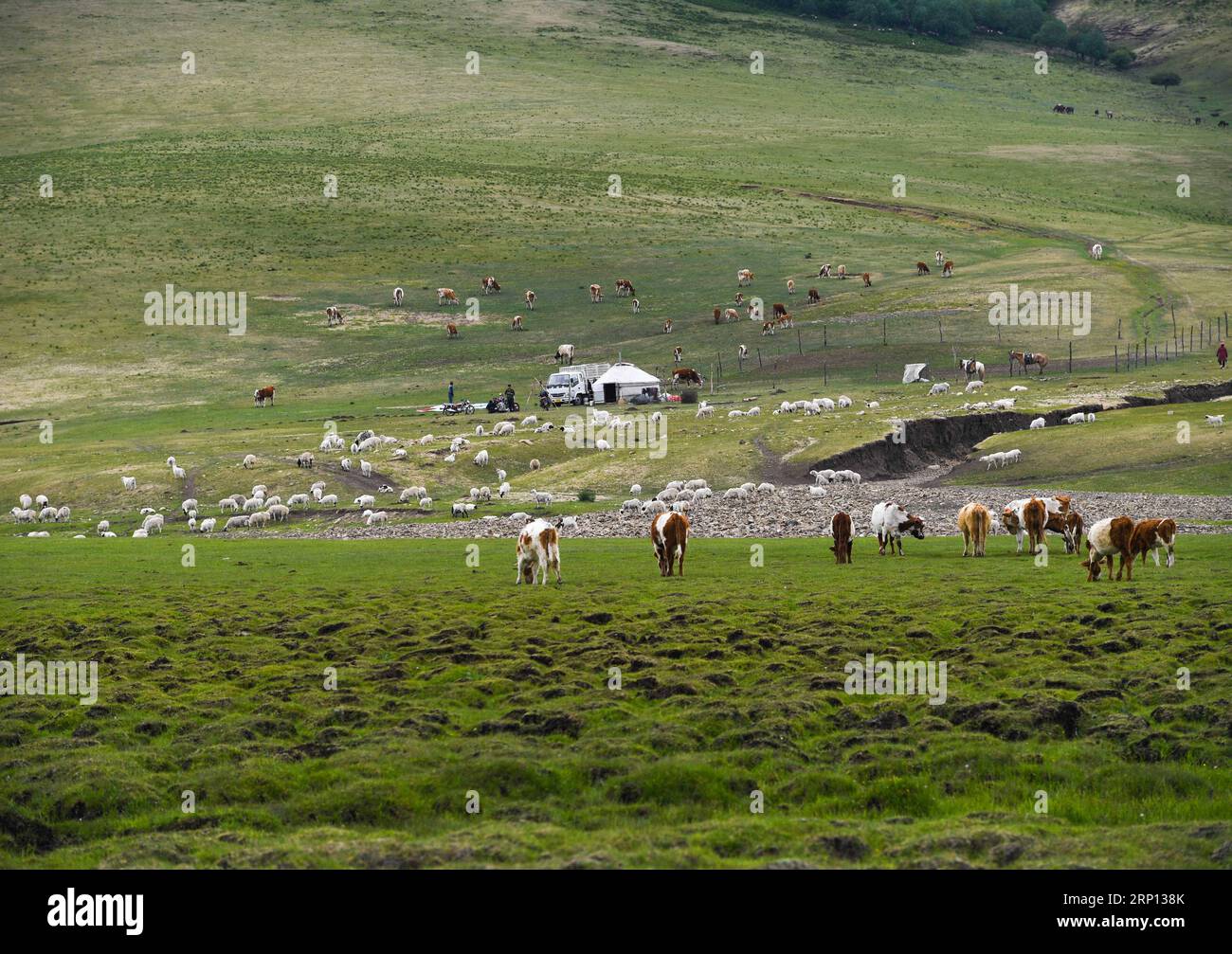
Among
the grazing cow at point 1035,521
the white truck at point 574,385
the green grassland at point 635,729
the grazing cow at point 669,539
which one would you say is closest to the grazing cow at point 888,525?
the grazing cow at point 1035,521

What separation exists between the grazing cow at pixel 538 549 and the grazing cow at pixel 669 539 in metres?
2.32

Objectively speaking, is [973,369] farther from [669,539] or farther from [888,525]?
[669,539]

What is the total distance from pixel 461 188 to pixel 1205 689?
11531cm

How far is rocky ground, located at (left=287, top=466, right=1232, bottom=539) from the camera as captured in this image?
41094 mm

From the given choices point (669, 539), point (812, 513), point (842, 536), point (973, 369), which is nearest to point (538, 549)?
point (669, 539)

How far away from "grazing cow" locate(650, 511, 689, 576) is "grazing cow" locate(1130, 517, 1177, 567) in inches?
368

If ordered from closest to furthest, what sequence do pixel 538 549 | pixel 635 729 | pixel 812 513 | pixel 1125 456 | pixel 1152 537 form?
pixel 635 729 → pixel 1152 537 → pixel 538 549 → pixel 812 513 → pixel 1125 456

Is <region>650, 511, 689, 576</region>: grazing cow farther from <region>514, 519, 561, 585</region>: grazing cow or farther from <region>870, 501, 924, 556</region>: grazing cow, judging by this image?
<region>870, 501, 924, 556</region>: grazing cow

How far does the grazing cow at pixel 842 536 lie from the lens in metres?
33.4

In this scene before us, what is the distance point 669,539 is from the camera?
32.0 m

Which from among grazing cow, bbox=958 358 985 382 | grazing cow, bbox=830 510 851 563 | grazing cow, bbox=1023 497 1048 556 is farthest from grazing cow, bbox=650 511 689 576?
grazing cow, bbox=958 358 985 382

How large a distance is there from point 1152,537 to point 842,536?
7.05 meters

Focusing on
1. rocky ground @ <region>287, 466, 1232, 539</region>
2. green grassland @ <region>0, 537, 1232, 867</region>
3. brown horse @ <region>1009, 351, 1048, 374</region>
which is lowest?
green grassland @ <region>0, 537, 1232, 867</region>

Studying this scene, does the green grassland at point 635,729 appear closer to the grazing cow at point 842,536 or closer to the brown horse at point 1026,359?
the grazing cow at point 842,536
